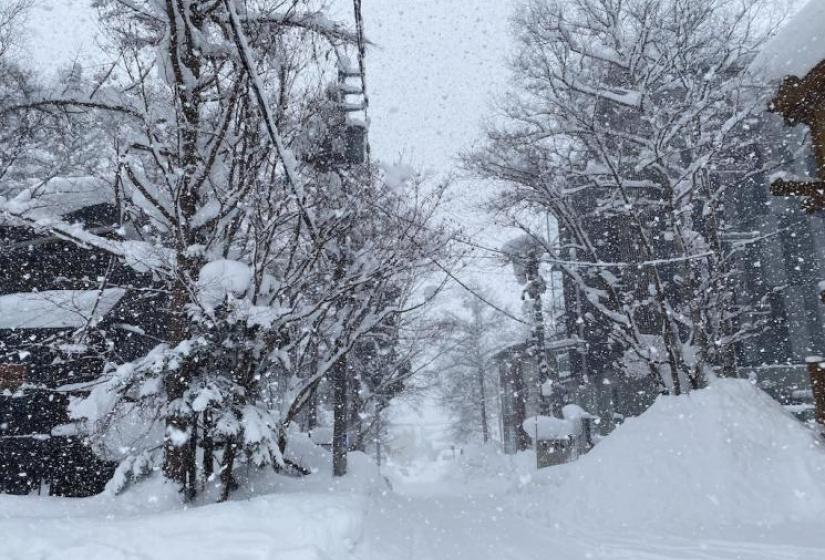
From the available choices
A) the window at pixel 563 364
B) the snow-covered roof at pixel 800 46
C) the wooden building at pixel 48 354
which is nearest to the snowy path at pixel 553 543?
the snow-covered roof at pixel 800 46

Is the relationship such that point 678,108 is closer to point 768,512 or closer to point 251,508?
point 768,512

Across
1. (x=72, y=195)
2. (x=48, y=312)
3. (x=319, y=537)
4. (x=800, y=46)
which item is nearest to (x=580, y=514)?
(x=319, y=537)

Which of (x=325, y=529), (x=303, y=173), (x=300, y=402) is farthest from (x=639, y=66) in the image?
(x=325, y=529)

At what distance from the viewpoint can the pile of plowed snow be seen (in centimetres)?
686

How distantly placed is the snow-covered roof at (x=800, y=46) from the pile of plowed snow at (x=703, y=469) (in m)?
4.93

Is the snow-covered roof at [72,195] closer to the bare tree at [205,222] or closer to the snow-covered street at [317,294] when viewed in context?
the snow-covered street at [317,294]

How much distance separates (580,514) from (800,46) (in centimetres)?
755

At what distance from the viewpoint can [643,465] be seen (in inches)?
327

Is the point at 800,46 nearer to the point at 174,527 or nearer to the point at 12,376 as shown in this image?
the point at 174,527

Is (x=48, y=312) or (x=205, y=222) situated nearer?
(x=205, y=222)

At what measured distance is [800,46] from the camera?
7504 millimetres

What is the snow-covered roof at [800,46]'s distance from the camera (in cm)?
716

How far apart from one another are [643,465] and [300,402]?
5.47 metres

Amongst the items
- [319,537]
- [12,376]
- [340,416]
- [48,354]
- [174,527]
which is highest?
[48,354]
